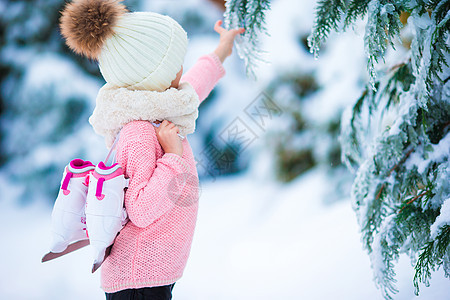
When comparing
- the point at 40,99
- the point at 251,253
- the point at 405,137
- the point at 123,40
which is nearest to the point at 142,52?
the point at 123,40

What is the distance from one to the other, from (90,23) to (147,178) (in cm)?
31

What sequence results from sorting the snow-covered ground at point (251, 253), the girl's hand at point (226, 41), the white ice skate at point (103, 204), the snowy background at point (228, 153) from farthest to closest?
the snowy background at point (228, 153) < the snow-covered ground at point (251, 253) < the girl's hand at point (226, 41) < the white ice skate at point (103, 204)

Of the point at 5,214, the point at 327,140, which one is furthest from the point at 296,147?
the point at 5,214

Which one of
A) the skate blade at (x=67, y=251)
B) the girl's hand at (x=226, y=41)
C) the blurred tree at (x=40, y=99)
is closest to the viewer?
the skate blade at (x=67, y=251)

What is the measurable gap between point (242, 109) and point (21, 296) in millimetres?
Answer: 1157

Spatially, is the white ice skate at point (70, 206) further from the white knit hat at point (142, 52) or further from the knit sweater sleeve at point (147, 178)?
the white knit hat at point (142, 52)

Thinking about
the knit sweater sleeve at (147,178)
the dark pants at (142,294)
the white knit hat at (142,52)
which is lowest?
the dark pants at (142,294)

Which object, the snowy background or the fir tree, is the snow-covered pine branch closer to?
the fir tree

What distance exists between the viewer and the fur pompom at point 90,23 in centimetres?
77

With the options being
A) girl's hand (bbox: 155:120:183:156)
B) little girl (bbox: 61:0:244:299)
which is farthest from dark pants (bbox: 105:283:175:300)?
girl's hand (bbox: 155:120:183:156)

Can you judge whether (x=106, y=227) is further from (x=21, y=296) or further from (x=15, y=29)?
(x=15, y=29)

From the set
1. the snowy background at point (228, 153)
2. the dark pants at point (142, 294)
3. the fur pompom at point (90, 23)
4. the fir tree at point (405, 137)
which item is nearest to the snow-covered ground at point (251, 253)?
the snowy background at point (228, 153)

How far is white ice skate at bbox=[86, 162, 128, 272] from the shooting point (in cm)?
71

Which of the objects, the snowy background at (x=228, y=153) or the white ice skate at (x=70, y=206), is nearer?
the white ice skate at (x=70, y=206)
